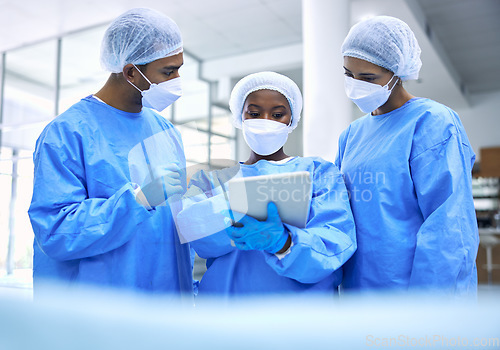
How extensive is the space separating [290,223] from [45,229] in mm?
605

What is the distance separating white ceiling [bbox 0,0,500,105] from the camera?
189 inches

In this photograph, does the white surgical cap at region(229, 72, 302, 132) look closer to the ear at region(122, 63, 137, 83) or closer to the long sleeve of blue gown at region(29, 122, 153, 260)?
the ear at region(122, 63, 137, 83)

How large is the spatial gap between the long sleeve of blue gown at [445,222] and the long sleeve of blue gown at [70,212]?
0.70 m

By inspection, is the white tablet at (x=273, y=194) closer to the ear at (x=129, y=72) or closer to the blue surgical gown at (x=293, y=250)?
the blue surgical gown at (x=293, y=250)

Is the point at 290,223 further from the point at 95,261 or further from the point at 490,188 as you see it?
the point at 490,188

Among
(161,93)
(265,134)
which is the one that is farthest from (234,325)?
(161,93)

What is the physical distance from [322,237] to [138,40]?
2.60 feet

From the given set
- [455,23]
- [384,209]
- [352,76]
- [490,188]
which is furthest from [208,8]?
[490,188]

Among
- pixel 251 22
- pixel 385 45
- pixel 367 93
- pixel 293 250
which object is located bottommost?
pixel 293 250

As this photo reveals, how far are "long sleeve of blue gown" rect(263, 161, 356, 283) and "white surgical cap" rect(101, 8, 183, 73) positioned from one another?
0.60 m

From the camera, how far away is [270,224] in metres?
0.96

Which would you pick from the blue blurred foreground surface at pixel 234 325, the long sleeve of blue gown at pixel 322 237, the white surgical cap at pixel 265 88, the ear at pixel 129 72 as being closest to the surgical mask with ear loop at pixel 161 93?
the ear at pixel 129 72

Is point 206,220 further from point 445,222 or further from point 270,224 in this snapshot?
point 445,222

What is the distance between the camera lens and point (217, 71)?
20.2 ft
